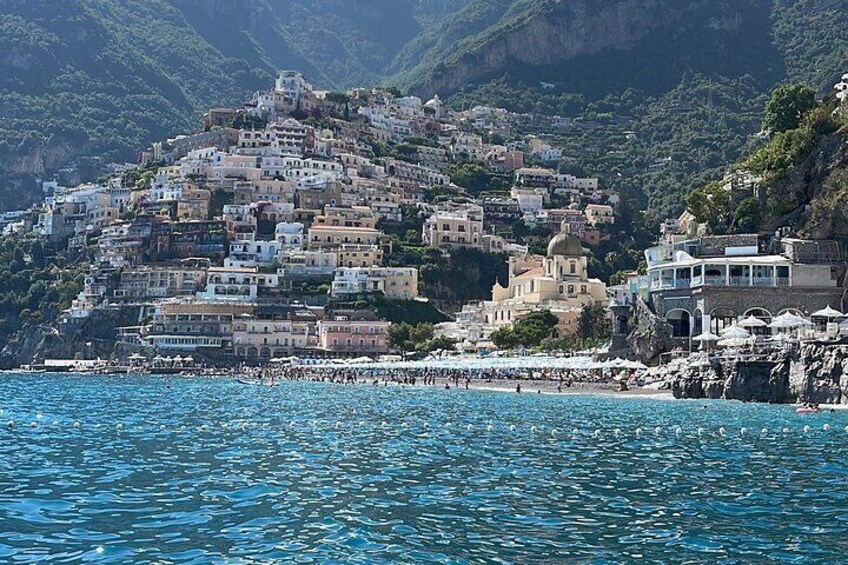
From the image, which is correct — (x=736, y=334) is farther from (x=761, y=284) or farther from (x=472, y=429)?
(x=472, y=429)

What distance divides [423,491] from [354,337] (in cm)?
7925

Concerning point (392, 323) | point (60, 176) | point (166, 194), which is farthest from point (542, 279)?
point (60, 176)

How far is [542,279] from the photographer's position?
314 ft

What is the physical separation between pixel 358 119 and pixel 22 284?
54.4 m

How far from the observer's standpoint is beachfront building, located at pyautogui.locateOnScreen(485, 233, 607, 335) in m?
93.1

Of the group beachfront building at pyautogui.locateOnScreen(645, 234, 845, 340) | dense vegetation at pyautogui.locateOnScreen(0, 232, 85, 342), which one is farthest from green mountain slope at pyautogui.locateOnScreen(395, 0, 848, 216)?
beachfront building at pyautogui.locateOnScreen(645, 234, 845, 340)

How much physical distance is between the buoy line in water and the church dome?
67165 millimetres

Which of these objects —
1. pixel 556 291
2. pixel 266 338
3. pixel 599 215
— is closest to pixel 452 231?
pixel 599 215

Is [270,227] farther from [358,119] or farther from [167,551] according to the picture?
[167,551]

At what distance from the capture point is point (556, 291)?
95.9 meters

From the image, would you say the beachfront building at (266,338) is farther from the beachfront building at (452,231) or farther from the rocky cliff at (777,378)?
the rocky cliff at (777,378)

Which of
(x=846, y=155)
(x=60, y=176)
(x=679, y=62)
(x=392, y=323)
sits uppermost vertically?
(x=679, y=62)

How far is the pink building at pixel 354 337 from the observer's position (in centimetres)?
9744

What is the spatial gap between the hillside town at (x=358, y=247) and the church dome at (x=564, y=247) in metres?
0.18
